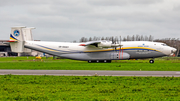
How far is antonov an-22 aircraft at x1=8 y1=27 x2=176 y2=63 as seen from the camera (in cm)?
4856

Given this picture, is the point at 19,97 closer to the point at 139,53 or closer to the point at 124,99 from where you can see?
the point at 124,99

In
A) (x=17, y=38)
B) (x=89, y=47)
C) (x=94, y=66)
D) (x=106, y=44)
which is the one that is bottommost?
(x=94, y=66)

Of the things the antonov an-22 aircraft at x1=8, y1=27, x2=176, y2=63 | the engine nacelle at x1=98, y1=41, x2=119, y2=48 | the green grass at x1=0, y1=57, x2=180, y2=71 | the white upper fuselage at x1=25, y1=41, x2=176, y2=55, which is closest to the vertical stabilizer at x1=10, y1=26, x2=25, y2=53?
the antonov an-22 aircraft at x1=8, y1=27, x2=176, y2=63

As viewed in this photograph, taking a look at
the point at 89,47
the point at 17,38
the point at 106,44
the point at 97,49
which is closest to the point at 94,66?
the point at 106,44

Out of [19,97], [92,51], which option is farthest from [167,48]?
[19,97]

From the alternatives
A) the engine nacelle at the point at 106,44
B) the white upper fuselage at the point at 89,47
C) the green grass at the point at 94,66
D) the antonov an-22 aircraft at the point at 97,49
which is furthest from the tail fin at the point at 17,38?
the engine nacelle at the point at 106,44

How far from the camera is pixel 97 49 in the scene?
50000 mm

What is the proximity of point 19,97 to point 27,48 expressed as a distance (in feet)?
140

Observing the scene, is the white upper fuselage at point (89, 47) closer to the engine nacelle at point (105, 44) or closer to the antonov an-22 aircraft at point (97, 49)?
the antonov an-22 aircraft at point (97, 49)

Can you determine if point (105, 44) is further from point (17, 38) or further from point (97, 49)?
point (17, 38)

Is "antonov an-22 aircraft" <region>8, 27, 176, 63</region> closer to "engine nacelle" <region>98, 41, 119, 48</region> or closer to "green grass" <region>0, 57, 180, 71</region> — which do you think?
"engine nacelle" <region>98, 41, 119, 48</region>

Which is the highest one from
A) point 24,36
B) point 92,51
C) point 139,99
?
point 24,36

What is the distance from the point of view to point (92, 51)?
5003 cm

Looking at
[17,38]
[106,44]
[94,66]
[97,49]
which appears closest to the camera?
[94,66]
